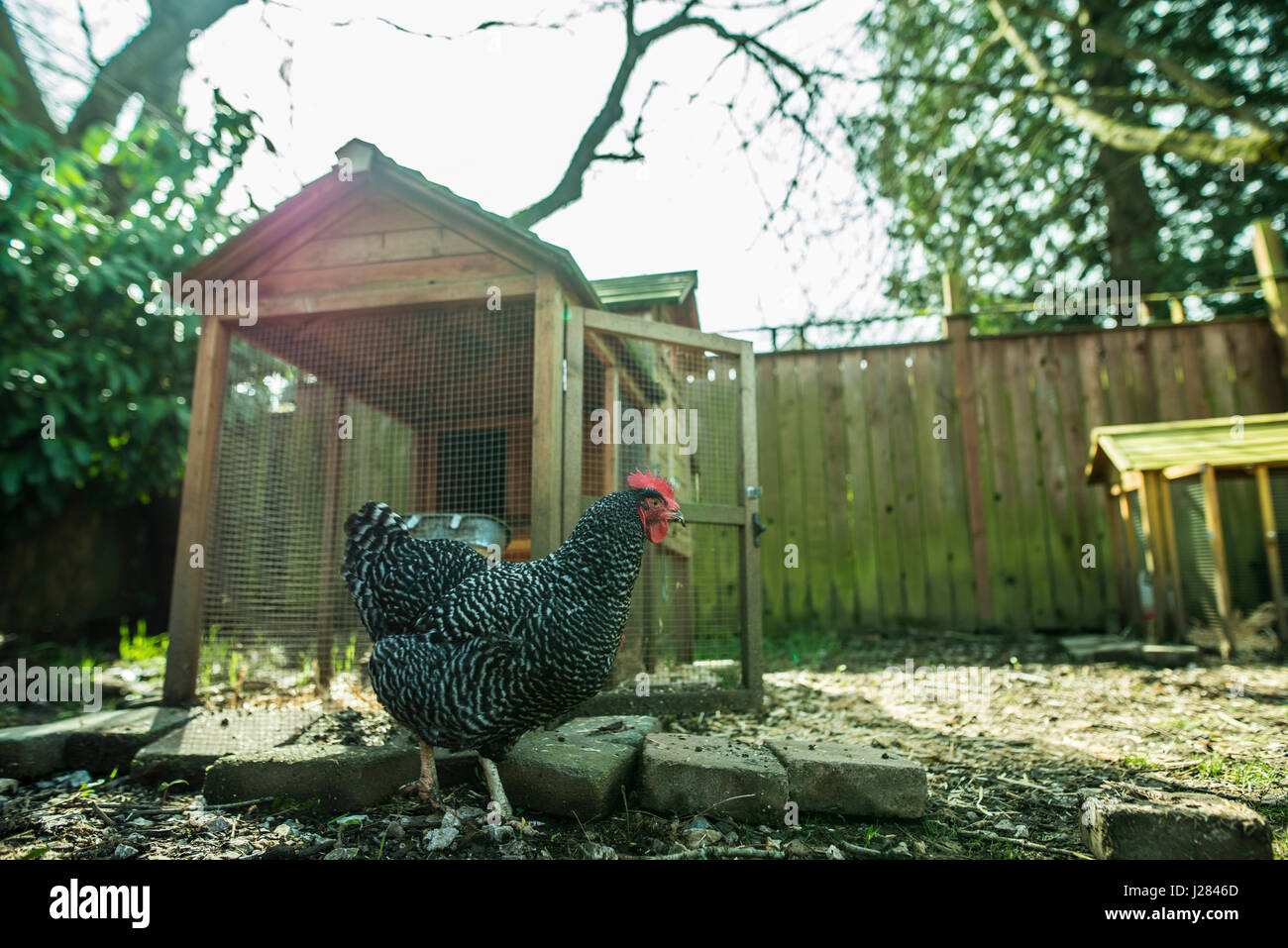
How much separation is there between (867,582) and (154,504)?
6.77 metres

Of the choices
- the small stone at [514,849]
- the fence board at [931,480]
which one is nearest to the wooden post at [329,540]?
the small stone at [514,849]

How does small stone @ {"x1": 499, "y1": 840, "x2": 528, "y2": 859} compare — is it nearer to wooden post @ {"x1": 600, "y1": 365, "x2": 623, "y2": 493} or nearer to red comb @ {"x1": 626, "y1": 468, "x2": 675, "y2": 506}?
red comb @ {"x1": 626, "y1": 468, "x2": 675, "y2": 506}

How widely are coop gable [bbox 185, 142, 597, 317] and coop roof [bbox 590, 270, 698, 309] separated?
1.07 m

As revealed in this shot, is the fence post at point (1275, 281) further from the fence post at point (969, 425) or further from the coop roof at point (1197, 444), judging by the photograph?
the fence post at point (969, 425)

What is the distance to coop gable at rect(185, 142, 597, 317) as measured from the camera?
146 inches

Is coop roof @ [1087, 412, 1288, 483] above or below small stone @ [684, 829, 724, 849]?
above

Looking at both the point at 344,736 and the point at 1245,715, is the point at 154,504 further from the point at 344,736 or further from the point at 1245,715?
the point at 1245,715

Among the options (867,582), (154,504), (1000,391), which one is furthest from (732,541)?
(154,504)

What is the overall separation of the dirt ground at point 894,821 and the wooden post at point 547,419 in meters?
1.25

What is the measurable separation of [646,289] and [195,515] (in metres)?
3.52

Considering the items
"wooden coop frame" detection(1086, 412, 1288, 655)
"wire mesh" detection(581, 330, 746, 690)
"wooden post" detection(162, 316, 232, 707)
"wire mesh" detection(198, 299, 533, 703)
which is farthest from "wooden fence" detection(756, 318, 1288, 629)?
"wooden post" detection(162, 316, 232, 707)
